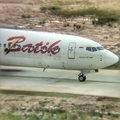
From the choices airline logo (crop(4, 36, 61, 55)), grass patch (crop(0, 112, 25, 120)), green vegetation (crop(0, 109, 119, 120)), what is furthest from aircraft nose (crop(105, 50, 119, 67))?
grass patch (crop(0, 112, 25, 120))

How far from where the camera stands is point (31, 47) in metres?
6.48

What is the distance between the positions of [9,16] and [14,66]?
148cm

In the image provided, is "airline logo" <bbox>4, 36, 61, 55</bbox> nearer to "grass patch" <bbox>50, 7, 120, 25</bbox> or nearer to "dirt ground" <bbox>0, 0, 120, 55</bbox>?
"dirt ground" <bbox>0, 0, 120, 55</bbox>

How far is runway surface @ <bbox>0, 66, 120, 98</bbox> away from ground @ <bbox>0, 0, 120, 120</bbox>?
0.38 meters

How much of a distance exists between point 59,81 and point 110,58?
2.24 feet

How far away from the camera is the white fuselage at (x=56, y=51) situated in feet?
20.9

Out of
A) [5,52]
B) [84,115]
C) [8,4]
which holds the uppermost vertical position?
[8,4]

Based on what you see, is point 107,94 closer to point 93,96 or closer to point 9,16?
point 93,96

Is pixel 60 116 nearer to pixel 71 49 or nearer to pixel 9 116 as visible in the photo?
pixel 9 116

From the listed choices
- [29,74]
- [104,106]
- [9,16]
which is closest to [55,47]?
[29,74]

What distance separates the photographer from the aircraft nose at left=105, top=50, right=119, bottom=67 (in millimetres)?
6312

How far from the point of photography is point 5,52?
663 centimetres

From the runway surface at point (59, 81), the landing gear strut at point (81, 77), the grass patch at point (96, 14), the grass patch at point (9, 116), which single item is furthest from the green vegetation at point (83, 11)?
the grass patch at point (9, 116)

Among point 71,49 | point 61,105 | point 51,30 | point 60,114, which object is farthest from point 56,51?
point 60,114
